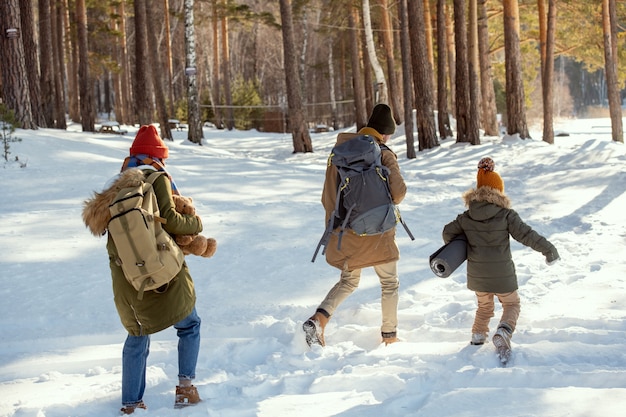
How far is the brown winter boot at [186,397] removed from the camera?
12.4 feet

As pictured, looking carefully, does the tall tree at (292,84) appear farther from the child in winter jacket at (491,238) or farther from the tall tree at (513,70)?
the child in winter jacket at (491,238)

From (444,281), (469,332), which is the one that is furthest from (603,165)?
(469,332)

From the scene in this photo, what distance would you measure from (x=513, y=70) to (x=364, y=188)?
15235 millimetres

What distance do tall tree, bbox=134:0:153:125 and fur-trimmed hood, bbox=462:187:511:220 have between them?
50.7ft

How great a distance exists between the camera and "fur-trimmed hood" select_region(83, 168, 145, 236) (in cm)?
350

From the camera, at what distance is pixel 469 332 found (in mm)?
5219

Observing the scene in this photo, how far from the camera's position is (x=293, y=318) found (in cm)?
570

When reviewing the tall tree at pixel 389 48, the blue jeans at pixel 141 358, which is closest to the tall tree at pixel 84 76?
the tall tree at pixel 389 48

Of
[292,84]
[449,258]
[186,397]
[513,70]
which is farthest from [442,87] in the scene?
[186,397]

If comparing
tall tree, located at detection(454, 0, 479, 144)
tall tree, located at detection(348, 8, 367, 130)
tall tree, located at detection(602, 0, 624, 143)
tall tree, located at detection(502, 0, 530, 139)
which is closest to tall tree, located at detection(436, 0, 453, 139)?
tall tree, located at detection(454, 0, 479, 144)

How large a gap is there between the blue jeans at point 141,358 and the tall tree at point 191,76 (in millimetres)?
16850

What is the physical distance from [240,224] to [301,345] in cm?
398

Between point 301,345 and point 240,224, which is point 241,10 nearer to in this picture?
point 240,224

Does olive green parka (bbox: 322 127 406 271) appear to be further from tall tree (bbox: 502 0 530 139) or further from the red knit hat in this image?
tall tree (bbox: 502 0 530 139)
